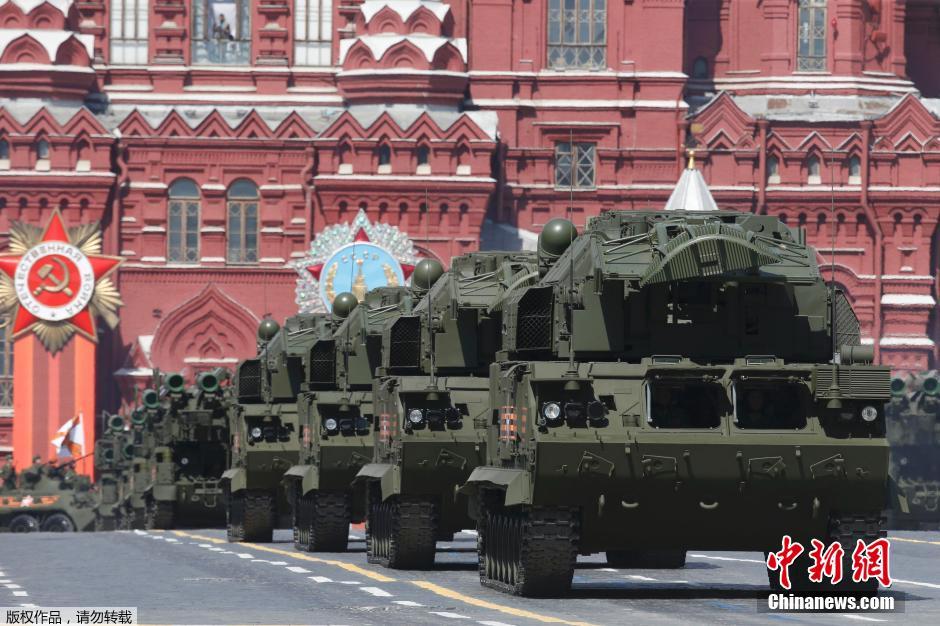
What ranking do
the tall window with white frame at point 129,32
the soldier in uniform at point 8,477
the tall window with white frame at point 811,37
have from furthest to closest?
the tall window with white frame at point 811,37, the tall window with white frame at point 129,32, the soldier in uniform at point 8,477

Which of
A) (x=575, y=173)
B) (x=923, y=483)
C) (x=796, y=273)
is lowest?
(x=923, y=483)

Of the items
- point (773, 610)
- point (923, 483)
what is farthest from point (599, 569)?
point (923, 483)

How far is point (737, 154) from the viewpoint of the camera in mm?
74312

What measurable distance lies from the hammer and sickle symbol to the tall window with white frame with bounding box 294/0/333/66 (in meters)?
9.63

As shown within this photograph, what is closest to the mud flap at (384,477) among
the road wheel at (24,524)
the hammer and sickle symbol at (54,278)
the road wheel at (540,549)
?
the road wheel at (540,549)

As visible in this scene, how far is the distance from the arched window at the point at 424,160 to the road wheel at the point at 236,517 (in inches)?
1377

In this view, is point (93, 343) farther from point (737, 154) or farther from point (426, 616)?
point (426, 616)

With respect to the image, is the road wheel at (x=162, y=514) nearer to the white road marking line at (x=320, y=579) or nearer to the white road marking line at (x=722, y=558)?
the white road marking line at (x=722, y=558)

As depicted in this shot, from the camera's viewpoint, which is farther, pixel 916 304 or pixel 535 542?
pixel 916 304

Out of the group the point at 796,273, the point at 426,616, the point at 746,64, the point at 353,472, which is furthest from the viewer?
the point at 746,64

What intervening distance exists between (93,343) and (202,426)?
77.9 feet

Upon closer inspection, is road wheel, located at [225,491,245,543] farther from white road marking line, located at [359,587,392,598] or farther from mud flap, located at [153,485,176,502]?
white road marking line, located at [359,587,392,598]

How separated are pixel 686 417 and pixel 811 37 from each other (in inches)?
2254

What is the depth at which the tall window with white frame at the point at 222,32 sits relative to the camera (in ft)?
249
